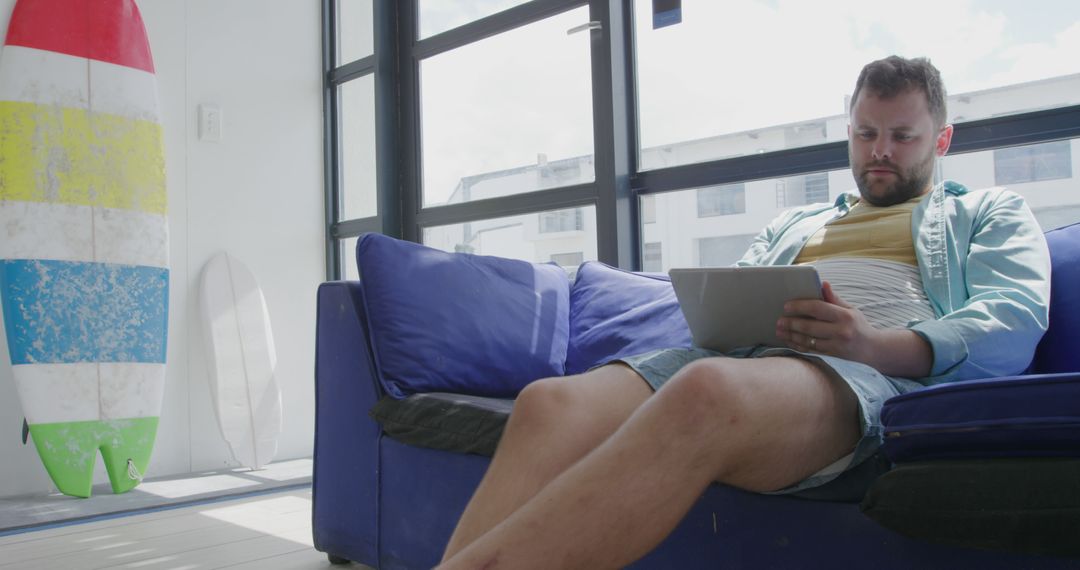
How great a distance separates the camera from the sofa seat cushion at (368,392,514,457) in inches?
62.6

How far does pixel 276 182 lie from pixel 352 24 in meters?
0.89

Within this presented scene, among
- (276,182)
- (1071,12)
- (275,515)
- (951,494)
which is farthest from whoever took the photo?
(276,182)

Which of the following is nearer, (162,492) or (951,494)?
(951,494)

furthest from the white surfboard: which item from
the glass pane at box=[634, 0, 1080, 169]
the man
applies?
the man

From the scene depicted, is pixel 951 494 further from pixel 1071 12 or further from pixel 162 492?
pixel 162 492

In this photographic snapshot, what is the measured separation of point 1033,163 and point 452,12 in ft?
7.91

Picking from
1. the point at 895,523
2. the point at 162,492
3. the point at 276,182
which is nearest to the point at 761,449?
the point at 895,523

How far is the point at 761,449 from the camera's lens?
3.24ft

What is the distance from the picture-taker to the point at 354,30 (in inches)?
162

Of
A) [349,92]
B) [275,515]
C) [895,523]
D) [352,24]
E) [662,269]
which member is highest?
[352,24]

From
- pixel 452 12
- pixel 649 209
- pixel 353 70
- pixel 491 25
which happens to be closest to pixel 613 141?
pixel 649 209

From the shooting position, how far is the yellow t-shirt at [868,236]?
57.6 inches

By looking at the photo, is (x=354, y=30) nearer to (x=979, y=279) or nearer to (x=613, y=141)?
(x=613, y=141)

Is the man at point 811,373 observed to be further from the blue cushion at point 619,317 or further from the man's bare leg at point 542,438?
the blue cushion at point 619,317
